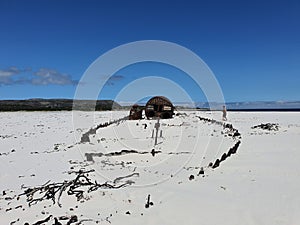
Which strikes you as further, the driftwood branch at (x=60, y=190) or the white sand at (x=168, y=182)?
the driftwood branch at (x=60, y=190)

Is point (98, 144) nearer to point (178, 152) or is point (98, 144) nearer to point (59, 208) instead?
point (178, 152)

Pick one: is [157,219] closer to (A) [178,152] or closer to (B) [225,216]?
(B) [225,216]

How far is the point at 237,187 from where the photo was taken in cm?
1066

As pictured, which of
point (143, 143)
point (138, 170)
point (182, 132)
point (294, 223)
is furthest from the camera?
point (182, 132)

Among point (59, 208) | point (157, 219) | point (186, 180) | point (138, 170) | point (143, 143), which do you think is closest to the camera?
point (157, 219)

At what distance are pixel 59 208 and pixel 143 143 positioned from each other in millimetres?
12560

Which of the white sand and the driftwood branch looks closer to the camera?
the white sand

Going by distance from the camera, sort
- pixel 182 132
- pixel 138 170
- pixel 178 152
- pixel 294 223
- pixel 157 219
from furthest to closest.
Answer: pixel 182 132 < pixel 178 152 < pixel 138 170 < pixel 157 219 < pixel 294 223

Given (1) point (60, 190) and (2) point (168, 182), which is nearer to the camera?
(1) point (60, 190)

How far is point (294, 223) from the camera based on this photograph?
7.65m

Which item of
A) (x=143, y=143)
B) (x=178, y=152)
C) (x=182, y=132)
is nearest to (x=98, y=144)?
(x=143, y=143)

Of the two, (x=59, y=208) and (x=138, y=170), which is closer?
(x=59, y=208)

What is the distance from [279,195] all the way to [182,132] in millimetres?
16980

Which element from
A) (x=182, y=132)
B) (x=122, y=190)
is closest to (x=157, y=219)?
(x=122, y=190)
